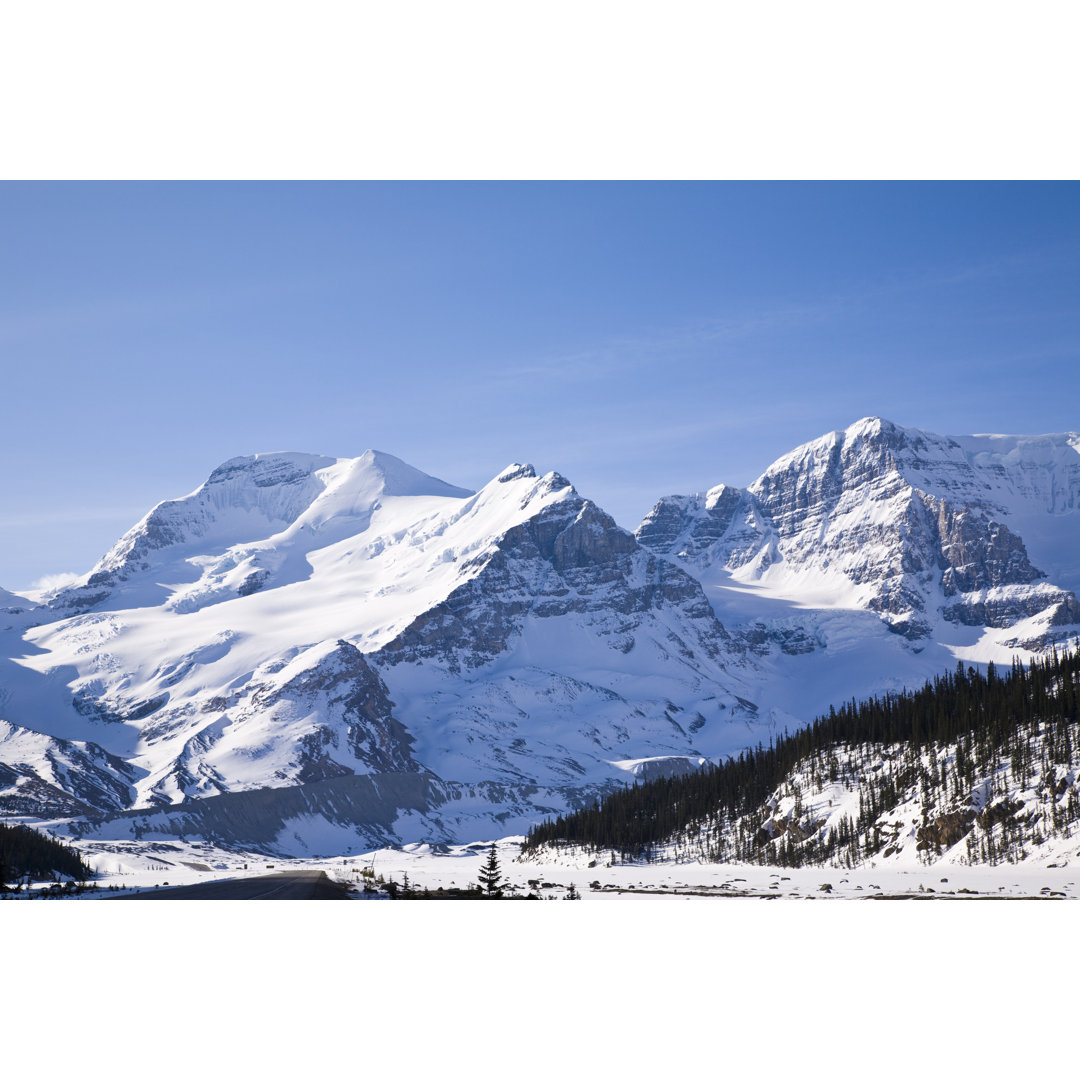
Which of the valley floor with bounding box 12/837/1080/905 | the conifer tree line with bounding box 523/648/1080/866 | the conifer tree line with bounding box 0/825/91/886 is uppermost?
the conifer tree line with bounding box 523/648/1080/866

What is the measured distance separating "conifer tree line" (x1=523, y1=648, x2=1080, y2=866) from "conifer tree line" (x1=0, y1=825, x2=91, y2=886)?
6194 cm

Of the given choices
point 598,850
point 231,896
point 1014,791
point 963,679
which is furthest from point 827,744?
point 231,896

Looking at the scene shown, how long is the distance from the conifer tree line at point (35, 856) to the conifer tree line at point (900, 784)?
61.9 meters

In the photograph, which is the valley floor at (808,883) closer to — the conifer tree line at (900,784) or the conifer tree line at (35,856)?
the conifer tree line at (900,784)

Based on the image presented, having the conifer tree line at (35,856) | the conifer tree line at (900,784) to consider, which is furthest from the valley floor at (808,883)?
the conifer tree line at (35,856)

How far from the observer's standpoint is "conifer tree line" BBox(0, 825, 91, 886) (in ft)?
411

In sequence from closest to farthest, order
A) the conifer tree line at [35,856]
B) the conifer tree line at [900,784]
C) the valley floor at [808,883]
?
1. the valley floor at [808,883]
2. the conifer tree line at [900,784]
3. the conifer tree line at [35,856]

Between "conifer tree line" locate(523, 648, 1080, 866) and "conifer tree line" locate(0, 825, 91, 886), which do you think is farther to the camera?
"conifer tree line" locate(0, 825, 91, 886)

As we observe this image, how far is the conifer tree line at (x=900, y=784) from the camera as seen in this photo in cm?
9481

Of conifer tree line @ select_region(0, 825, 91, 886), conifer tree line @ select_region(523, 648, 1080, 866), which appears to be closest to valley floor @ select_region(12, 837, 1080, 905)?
conifer tree line @ select_region(523, 648, 1080, 866)

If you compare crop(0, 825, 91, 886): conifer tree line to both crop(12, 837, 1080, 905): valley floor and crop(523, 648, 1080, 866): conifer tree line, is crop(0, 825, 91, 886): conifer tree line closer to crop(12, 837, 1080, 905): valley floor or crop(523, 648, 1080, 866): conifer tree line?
crop(12, 837, 1080, 905): valley floor

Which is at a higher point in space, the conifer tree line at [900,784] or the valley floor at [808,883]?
the conifer tree line at [900,784]
